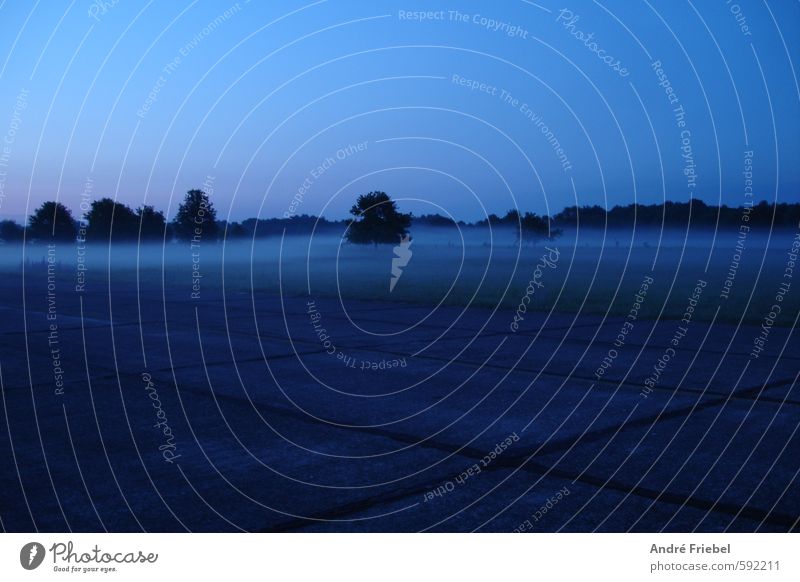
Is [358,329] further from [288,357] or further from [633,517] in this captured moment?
[633,517]

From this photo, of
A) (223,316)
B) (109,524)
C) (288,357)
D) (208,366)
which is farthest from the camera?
(223,316)

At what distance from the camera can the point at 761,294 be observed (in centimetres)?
1908

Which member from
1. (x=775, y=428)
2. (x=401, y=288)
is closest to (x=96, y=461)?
(x=775, y=428)

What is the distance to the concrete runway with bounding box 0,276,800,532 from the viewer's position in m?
4.22

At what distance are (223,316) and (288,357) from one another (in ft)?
16.9
